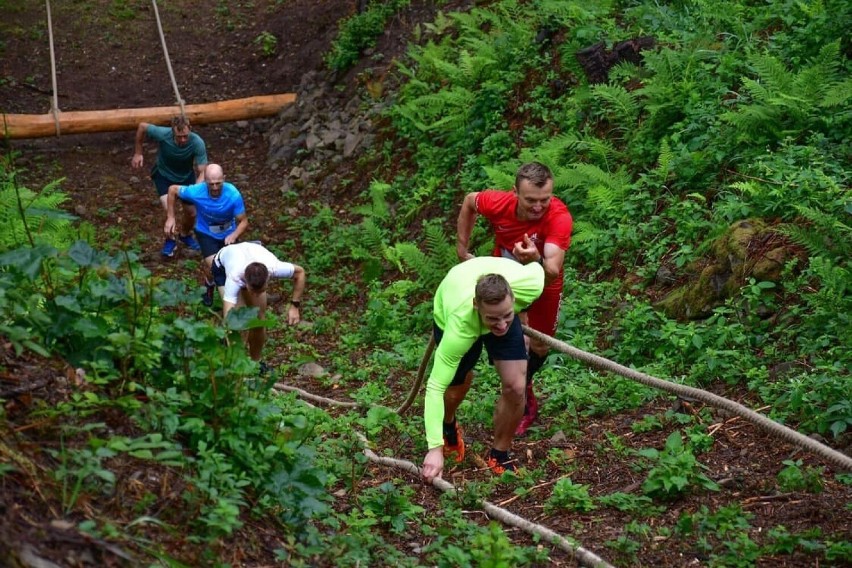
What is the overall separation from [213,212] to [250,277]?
2.34 metres

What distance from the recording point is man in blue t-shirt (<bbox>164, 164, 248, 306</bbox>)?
33.8 ft

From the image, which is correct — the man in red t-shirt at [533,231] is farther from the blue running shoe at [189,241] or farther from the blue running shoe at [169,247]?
the blue running shoe at [169,247]

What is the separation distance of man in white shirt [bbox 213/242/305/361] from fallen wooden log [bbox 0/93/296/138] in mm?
7425

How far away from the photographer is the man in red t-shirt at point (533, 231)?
7.02m

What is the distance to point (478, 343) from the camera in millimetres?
6348

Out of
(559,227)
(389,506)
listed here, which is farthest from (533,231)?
(389,506)

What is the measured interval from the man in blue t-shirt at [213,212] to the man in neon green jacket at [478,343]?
14.4 ft

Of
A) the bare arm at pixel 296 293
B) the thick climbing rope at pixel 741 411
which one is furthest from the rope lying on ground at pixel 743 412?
the bare arm at pixel 296 293

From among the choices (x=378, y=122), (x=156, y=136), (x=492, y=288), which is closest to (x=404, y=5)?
(x=378, y=122)

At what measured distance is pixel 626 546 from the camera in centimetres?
520

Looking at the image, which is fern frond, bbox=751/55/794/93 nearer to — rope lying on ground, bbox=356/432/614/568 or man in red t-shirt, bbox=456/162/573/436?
man in red t-shirt, bbox=456/162/573/436

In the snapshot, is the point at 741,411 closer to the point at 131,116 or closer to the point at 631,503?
the point at 631,503

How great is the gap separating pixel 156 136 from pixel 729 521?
8998 millimetres

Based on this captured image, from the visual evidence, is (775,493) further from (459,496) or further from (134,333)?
(134,333)
